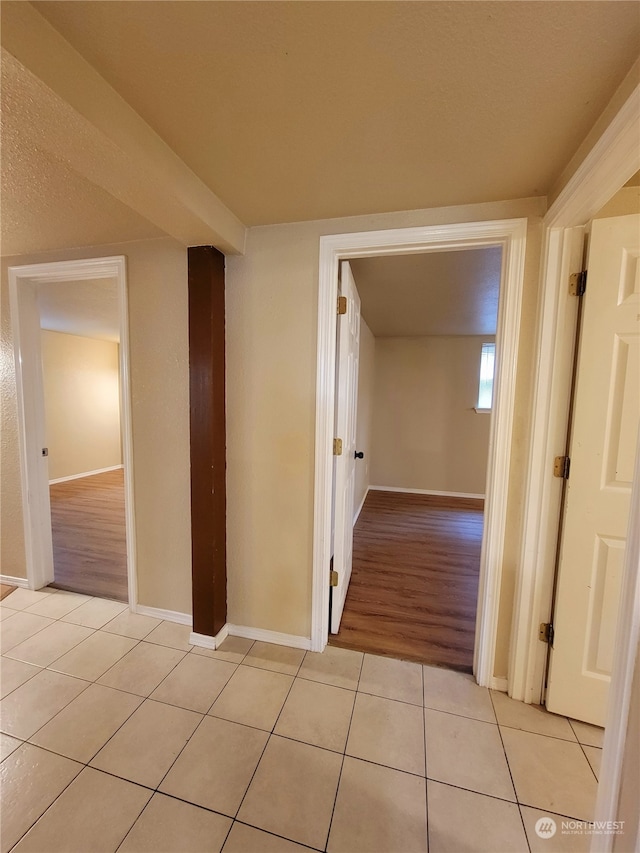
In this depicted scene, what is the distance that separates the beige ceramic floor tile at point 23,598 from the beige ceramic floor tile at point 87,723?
1.01 m

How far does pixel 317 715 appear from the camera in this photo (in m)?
1.38

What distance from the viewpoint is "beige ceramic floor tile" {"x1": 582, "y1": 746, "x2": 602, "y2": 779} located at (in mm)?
1203

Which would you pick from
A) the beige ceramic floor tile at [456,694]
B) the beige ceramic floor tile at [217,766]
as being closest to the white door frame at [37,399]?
the beige ceramic floor tile at [217,766]

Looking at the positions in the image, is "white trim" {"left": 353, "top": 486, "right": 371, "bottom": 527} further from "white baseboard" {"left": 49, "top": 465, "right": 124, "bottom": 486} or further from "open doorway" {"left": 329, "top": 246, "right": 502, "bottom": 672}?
"white baseboard" {"left": 49, "top": 465, "right": 124, "bottom": 486}

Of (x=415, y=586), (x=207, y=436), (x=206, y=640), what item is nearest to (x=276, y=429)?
(x=207, y=436)

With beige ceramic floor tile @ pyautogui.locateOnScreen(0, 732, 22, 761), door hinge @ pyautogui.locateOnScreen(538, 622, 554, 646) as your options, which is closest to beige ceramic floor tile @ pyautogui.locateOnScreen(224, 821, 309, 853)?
beige ceramic floor tile @ pyautogui.locateOnScreen(0, 732, 22, 761)

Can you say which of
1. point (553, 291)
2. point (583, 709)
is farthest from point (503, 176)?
point (583, 709)

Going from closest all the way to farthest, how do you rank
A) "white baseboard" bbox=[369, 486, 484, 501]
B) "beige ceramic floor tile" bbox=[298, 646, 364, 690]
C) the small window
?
"beige ceramic floor tile" bbox=[298, 646, 364, 690] → the small window → "white baseboard" bbox=[369, 486, 484, 501]

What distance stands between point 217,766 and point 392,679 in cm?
82

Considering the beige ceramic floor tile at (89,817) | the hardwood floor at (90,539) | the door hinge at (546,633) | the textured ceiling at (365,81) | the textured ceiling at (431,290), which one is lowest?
the hardwood floor at (90,539)

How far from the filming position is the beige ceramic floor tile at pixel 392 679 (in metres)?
1.50

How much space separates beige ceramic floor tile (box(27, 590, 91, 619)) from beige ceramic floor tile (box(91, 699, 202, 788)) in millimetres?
1043

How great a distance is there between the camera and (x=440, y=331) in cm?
424

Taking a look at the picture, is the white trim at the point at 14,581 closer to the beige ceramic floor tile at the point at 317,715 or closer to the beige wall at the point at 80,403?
the beige ceramic floor tile at the point at 317,715
